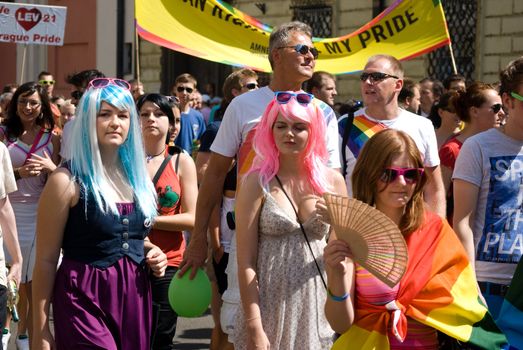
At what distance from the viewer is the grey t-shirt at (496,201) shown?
521 cm

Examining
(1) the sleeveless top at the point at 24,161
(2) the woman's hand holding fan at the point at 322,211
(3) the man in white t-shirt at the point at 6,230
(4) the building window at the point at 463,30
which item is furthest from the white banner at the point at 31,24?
(2) the woman's hand holding fan at the point at 322,211

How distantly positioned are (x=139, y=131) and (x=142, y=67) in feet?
61.6

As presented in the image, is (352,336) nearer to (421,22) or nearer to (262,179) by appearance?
(262,179)

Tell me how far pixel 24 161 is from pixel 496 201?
4.23 meters

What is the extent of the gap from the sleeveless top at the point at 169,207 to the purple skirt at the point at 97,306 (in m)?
1.45

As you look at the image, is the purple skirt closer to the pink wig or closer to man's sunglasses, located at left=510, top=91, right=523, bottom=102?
the pink wig

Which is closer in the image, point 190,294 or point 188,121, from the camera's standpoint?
Result: point 190,294

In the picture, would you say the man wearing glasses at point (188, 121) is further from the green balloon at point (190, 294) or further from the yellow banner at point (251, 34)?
the green balloon at point (190, 294)

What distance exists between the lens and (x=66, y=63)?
27484 mm

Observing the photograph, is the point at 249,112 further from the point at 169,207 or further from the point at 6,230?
the point at 6,230

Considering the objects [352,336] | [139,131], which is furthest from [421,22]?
[352,336]

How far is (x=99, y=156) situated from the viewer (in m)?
4.67

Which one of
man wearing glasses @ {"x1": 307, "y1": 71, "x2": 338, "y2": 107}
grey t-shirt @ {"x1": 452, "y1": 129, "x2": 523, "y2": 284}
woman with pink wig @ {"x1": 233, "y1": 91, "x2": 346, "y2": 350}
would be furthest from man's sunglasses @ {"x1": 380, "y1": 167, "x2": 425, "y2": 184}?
man wearing glasses @ {"x1": 307, "y1": 71, "x2": 338, "y2": 107}

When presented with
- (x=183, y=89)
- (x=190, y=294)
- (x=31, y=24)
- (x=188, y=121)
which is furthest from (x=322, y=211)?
(x=31, y=24)
